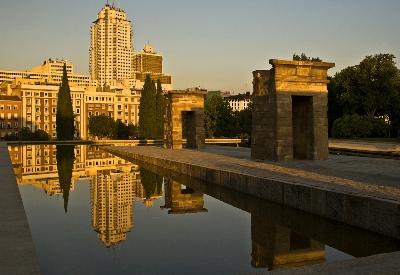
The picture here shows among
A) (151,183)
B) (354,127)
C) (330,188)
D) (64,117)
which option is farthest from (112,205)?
(64,117)

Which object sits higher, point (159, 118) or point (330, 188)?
point (159, 118)

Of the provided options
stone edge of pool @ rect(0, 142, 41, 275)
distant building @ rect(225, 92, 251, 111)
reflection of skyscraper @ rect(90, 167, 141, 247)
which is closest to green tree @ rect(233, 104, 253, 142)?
reflection of skyscraper @ rect(90, 167, 141, 247)

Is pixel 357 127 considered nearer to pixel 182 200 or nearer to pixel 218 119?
pixel 218 119

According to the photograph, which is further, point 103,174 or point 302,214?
point 103,174

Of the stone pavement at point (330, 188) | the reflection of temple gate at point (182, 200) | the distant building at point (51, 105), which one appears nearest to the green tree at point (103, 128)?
the distant building at point (51, 105)

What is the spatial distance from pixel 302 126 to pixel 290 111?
173 centimetres

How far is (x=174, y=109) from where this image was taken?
33.5 m

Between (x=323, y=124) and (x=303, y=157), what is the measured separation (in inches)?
68.0

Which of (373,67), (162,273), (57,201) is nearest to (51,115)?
(373,67)

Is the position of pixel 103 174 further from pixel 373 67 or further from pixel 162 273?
pixel 373 67

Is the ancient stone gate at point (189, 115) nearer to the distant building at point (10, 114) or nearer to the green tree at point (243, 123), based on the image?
the green tree at point (243, 123)

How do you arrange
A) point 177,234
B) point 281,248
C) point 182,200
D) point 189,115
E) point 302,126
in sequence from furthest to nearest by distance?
point 189,115 → point 302,126 → point 182,200 → point 177,234 → point 281,248

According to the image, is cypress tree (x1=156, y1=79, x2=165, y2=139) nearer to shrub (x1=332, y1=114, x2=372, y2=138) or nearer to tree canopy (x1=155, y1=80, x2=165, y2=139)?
tree canopy (x1=155, y1=80, x2=165, y2=139)

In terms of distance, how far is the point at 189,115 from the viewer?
114 feet
